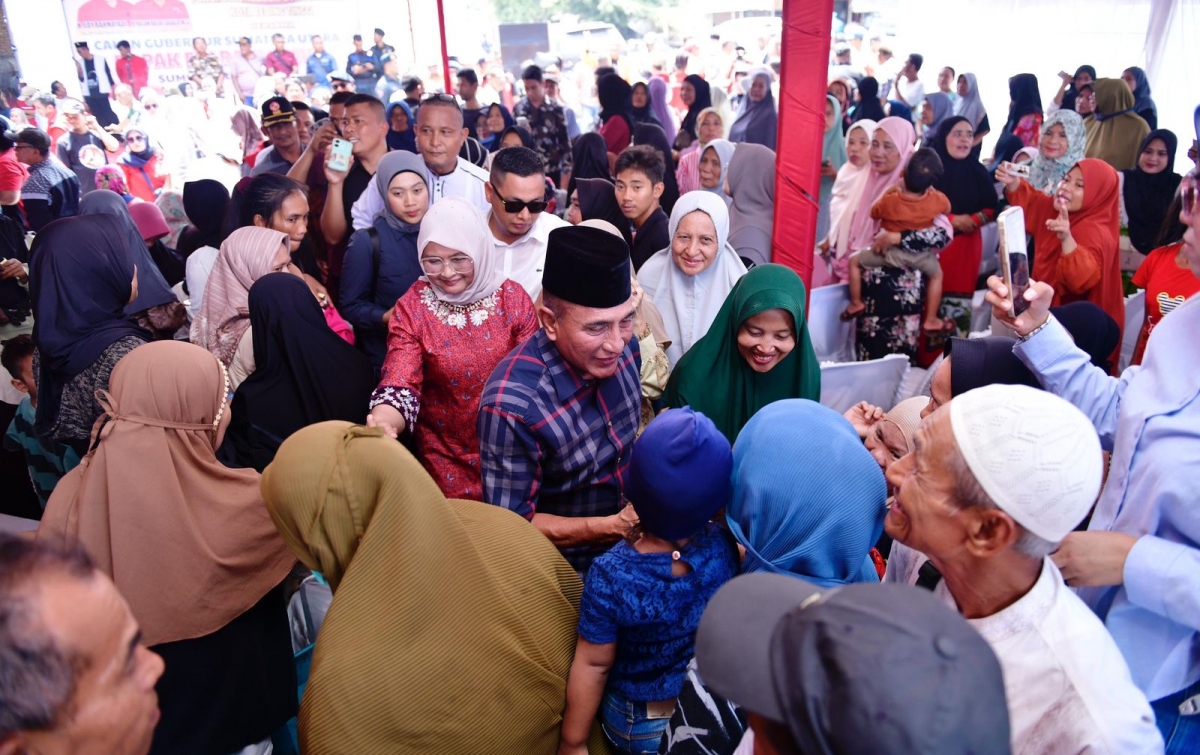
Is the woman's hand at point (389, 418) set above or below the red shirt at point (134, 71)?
below

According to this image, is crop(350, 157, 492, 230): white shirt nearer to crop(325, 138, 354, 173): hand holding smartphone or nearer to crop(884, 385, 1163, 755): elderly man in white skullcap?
crop(325, 138, 354, 173): hand holding smartphone

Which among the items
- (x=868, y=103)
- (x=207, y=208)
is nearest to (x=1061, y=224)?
(x=207, y=208)

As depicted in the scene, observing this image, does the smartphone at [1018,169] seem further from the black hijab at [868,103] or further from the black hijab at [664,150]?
the black hijab at [868,103]

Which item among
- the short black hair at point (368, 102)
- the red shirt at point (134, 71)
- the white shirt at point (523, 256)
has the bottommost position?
the white shirt at point (523, 256)

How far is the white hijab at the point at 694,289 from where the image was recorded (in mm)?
3188

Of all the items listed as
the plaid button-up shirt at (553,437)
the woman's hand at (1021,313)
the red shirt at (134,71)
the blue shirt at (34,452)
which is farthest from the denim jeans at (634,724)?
the red shirt at (134,71)

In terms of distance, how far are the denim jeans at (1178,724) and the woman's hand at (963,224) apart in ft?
12.3

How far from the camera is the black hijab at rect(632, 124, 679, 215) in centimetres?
582

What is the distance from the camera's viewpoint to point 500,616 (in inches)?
57.2

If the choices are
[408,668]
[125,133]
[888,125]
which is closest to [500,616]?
[408,668]

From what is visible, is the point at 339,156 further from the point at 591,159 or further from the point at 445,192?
the point at 591,159

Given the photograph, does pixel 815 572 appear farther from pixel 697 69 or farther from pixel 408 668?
pixel 697 69

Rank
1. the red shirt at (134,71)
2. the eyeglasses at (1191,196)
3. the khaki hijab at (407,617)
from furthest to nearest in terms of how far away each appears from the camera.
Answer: the red shirt at (134,71)
the eyeglasses at (1191,196)
the khaki hijab at (407,617)

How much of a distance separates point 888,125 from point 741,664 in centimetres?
505
